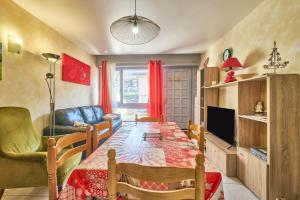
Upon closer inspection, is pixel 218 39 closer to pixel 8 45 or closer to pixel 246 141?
pixel 246 141

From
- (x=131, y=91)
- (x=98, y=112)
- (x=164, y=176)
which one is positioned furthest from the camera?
(x=131, y=91)

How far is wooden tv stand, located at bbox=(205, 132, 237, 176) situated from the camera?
264 centimetres

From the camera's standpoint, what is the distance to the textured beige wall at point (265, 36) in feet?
6.34

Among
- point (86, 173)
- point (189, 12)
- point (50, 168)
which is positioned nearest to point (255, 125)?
point (189, 12)

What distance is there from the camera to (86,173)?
41.9 inches

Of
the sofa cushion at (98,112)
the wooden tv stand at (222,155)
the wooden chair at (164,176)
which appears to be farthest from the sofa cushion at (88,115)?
the wooden chair at (164,176)

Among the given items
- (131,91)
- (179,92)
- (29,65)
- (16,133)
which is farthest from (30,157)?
(179,92)

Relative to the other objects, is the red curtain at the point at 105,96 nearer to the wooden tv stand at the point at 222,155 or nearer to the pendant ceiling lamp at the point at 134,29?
the wooden tv stand at the point at 222,155

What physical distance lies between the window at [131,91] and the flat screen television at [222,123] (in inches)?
102

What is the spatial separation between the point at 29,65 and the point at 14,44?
1.32 ft

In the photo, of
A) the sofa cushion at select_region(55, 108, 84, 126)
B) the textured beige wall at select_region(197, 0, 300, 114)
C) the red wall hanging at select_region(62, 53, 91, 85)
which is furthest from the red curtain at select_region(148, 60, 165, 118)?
the sofa cushion at select_region(55, 108, 84, 126)

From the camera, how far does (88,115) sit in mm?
4469

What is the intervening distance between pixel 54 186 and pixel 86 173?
253 mm

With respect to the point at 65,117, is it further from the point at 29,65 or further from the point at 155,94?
the point at 155,94
